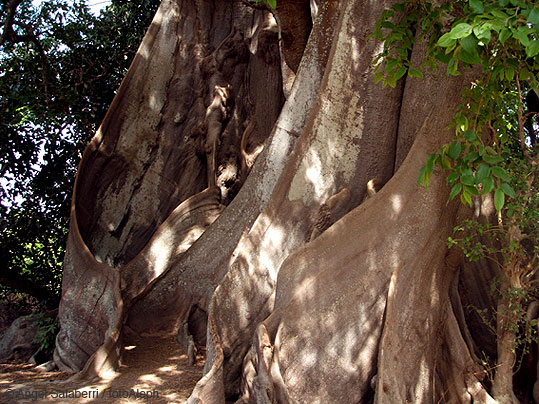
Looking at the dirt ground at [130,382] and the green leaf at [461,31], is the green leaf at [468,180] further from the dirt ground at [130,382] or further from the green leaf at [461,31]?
the dirt ground at [130,382]

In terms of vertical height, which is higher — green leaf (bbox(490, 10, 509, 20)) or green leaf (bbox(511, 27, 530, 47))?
green leaf (bbox(490, 10, 509, 20))

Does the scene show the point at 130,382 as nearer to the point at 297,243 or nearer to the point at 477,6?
the point at 297,243

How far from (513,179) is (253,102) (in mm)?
3705

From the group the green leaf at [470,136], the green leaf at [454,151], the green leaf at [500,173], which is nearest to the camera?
the green leaf at [500,173]

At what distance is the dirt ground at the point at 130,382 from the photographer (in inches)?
169

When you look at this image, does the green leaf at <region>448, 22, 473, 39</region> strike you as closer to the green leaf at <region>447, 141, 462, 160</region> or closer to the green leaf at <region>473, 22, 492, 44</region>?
the green leaf at <region>473, 22, 492, 44</region>

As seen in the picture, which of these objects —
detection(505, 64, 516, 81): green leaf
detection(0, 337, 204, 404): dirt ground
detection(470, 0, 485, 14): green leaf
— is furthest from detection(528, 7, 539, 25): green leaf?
detection(0, 337, 204, 404): dirt ground

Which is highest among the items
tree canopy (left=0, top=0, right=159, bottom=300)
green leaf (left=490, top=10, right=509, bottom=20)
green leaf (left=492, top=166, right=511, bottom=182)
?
tree canopy (left=0, top=0, right=159, bottom=300)

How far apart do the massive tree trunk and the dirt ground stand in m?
0.17

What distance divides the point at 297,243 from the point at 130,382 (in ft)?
5.51

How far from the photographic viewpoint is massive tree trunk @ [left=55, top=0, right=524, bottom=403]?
3.74m

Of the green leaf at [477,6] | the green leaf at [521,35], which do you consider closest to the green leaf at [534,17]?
the green leaf at [521,35]

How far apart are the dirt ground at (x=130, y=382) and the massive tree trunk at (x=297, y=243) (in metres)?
0.17

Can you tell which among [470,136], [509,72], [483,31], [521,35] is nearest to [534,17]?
[521,35]
